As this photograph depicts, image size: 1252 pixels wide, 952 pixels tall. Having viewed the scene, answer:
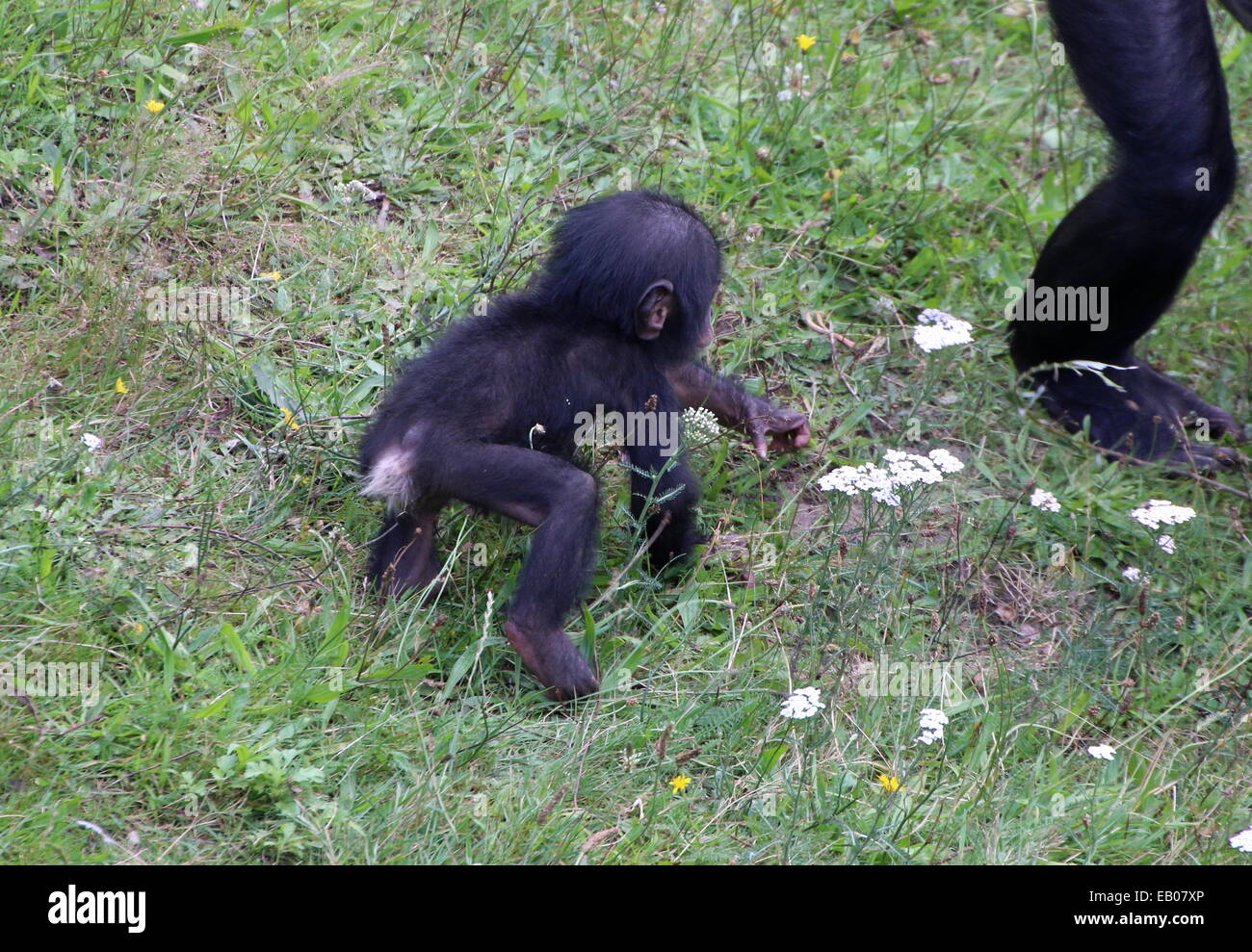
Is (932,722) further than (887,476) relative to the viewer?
No

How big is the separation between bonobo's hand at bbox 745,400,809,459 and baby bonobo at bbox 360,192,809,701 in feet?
1.32

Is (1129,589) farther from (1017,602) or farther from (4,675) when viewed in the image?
(4,675)

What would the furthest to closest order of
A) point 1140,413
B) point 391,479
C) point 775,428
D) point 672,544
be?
point 1140,413 < point 775,428 < point 672,544 < point 391,479

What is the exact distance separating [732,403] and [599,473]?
1.78ft

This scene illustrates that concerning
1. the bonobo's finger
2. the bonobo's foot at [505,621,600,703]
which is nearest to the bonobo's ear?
the bonobo's finger

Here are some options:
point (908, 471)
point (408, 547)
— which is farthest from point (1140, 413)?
point (408, 547)

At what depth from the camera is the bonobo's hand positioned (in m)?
4.51

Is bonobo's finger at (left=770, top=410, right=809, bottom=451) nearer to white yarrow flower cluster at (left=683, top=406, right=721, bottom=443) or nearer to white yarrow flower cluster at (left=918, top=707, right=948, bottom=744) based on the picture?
white yarrow flower cluster at (left=683, top=406, right=721, bottom=443)

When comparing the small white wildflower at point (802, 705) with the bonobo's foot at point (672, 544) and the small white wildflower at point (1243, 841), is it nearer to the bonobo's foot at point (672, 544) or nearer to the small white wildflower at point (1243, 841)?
the bonobo's foot at point (672, 544)

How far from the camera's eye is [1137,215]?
4.64 meters

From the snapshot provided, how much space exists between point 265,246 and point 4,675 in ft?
7.00

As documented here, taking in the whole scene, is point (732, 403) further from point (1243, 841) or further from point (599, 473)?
point (1243, 841)

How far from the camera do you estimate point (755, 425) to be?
178 inches

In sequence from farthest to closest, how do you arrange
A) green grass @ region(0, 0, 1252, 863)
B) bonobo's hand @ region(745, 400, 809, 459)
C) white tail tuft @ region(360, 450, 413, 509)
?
bonobo's hand @ region(745, 400, 809, 459) < white tail tuft @ region(360, 450, 413, 509) < green grass @ region(0, 0, 1252, 863)
